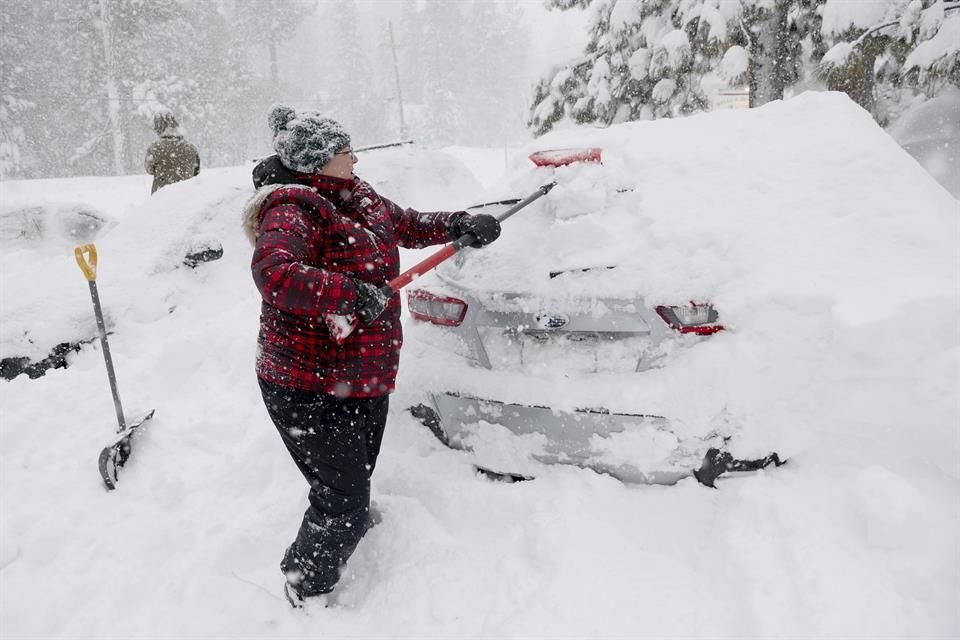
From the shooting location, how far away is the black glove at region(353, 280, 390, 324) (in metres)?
2.06

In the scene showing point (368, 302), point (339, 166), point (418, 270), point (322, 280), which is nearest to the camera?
point (322, 280)

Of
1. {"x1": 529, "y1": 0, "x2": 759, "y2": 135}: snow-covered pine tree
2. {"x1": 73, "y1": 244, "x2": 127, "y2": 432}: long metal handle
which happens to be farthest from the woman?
{"x1": 529, "y1": 0, "x2": 759, "y2": 135}: snow-covered pine tree

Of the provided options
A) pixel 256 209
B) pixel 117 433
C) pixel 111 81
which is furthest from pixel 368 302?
pixel 111 81

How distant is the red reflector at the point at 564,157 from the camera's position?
9.99 feet

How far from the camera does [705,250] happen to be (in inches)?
104

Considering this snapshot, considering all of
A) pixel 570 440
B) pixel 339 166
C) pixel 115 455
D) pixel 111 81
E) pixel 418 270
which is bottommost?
pixel 115 455

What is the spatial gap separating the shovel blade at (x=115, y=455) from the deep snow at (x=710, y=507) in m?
0.11

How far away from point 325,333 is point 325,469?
0.56 m

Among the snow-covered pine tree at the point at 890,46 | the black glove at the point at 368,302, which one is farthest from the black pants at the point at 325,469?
the snow-covered pine tree at the point at 890,46

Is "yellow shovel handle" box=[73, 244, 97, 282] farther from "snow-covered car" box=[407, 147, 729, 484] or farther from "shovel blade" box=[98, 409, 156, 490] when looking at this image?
"snow-covered car" box=[407, 147, 729, 484]

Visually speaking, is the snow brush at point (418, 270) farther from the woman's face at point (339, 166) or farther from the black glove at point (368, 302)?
the woman's face at point (339, 166)

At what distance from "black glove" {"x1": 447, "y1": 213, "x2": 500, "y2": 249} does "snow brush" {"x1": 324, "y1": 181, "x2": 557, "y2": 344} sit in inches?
1.2

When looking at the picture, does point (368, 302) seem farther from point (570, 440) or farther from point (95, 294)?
point (95, 294)

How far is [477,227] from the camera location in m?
2.71
